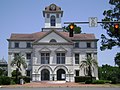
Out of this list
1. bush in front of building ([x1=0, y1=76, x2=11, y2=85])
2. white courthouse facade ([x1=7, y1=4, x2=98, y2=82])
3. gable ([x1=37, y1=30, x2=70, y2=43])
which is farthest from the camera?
gable ([x1=37, y1=30, x2=70, y2=43])

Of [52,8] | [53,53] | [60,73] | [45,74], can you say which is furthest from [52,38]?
[52,8]

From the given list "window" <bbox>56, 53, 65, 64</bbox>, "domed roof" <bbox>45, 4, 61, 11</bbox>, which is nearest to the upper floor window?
"domed roof" <bbox>45, 4, 61, 11</bbox>

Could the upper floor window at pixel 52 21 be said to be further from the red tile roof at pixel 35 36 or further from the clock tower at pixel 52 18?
the red tile roof at pixel 35 36

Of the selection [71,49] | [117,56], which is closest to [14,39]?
[71,49]

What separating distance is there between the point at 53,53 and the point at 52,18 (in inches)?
520

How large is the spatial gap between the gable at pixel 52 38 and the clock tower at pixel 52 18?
24.7 ft

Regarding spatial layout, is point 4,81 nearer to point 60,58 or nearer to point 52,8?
point 60,58

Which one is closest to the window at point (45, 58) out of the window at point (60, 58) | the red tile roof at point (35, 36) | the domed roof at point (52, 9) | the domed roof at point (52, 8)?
the window at point (60, 58)

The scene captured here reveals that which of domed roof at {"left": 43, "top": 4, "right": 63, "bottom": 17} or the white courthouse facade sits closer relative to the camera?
the white courthouse facade

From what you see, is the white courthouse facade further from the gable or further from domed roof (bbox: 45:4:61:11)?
domed roof (bbox: 45:4:61:11)

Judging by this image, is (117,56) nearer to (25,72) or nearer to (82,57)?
(82,57)

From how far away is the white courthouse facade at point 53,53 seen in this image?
2707 inches

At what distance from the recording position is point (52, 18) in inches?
3110

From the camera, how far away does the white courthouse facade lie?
68750mm
